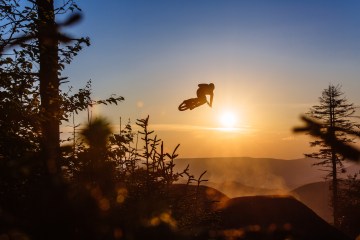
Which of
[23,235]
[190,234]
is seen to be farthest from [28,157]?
[190,234]

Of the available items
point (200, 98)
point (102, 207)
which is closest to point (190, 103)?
point (200, 98)

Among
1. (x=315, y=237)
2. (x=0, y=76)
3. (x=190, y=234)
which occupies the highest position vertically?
(x=0, y=76)

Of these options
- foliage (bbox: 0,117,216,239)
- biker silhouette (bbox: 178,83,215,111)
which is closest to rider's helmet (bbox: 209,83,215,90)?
biker silhouette (bbox: 178,83,215,111)

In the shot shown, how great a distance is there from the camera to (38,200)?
5.48 metres

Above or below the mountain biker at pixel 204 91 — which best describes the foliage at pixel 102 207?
below

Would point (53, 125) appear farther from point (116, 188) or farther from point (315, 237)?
point (315, 237)

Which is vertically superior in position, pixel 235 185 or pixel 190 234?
pixel 190 234

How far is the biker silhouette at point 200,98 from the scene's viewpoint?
431 centimetres

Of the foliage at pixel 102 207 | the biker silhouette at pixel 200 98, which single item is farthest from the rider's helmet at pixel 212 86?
the foliage at pixel 102 207

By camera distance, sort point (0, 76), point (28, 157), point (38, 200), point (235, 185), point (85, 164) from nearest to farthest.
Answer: point (38, 200) < point (28, 157) < point (0, 76) < point (85, 164) < point (235, 185)

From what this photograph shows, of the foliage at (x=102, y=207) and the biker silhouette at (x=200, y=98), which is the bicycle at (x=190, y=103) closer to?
the biker silhouette at (x=200, y=98)

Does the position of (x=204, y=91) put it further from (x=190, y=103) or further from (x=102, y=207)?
(x=102, y=207)

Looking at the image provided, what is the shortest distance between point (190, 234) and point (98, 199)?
63.7 inches

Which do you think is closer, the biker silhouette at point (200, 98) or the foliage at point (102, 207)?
the biker silhouette at point (200, 98)
